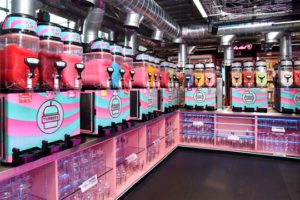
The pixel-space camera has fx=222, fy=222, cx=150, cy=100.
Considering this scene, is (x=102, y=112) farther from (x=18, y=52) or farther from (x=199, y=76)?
(x=199, y=76)

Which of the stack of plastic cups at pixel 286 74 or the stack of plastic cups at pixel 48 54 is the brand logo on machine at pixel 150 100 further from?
the stack of plastic cups at pixel 286 74

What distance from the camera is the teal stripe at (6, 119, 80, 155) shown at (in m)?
1.48

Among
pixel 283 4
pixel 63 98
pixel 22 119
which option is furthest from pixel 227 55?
pixel 22 119

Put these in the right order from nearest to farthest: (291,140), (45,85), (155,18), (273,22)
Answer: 1. (45,85)
2. (155,18)
3. (291,140)
4. (273,22)

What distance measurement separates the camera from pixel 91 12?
3420mm

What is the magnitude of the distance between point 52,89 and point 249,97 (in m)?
4.16

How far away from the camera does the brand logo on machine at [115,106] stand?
2549 millimetres

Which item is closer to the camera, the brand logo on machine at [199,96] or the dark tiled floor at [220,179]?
the dark tiled floor at [220,179]

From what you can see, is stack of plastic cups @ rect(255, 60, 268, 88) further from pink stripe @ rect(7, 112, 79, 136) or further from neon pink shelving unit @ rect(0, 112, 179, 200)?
pink stripe @ rect(7, 112, 79, 136)

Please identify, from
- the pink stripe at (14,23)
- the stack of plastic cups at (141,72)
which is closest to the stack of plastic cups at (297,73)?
the stack of plastic cups at (141,72)

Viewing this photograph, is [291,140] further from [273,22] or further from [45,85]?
[45,85]

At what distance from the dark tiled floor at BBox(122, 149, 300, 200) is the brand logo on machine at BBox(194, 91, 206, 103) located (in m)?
1.27

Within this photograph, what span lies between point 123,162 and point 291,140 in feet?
12.1

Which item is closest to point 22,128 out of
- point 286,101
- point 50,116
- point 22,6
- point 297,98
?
point 50,116
